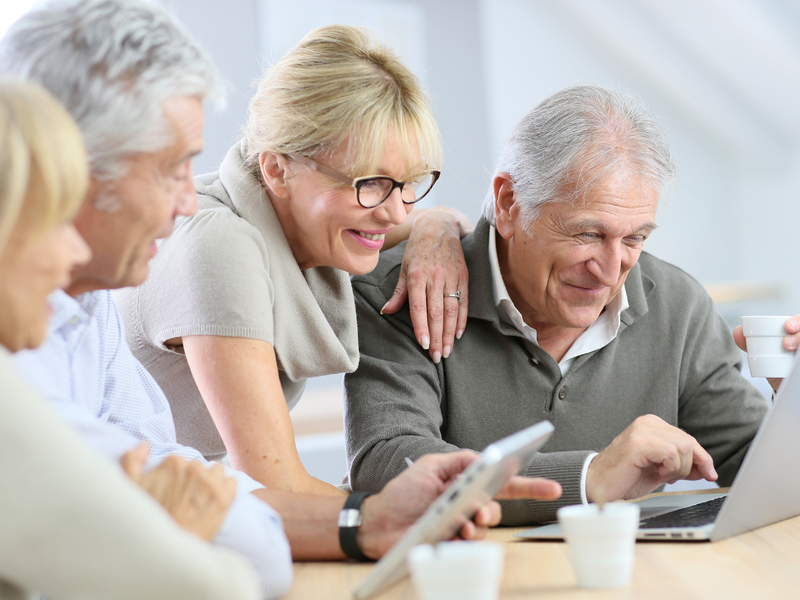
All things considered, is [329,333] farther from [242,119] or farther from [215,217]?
[242,119]

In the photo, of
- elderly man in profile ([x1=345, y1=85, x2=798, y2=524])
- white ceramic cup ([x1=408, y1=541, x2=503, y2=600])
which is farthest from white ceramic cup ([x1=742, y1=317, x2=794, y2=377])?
white ceramic cup ([x1=408, y1=541, x2=503, y2=600])

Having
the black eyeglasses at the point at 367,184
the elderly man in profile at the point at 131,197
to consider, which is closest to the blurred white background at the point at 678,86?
the black eyeglasses at the point at 367,184

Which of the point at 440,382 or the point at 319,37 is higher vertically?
the point at 319,37

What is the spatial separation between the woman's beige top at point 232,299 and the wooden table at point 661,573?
1.46ft

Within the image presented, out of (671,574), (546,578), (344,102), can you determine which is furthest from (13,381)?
(344,102)

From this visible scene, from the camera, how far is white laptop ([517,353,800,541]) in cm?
97

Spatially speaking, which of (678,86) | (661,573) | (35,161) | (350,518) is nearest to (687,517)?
(661,573)

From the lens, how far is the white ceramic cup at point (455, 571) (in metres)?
0.65

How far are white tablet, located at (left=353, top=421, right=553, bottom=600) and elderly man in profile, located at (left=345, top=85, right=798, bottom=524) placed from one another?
20.7 inches

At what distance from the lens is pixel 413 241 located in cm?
171

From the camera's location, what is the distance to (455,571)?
0.65 metres

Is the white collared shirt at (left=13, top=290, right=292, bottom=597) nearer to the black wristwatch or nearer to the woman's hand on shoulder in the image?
the black wristwatch

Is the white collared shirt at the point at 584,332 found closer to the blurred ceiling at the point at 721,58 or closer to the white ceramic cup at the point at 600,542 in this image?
the white ceramic cup at the point at 600,542

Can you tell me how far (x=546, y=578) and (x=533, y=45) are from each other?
4.42 metres
